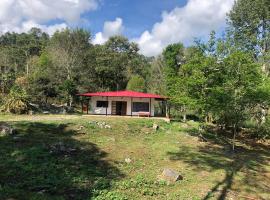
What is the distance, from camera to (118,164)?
15977mm

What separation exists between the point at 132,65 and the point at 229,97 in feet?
111

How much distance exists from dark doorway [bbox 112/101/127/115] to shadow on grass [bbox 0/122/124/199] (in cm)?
1539

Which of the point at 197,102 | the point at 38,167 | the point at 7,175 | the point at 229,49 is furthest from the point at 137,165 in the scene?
the point at 229,49

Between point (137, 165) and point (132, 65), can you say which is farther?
point (132, 65)

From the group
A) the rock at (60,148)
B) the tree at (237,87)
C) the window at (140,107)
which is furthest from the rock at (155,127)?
the rock at (60,148)

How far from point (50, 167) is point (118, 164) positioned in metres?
3.36

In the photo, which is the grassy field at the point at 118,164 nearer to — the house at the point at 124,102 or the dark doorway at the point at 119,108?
the house at the point at 124,102

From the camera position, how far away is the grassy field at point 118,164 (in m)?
12.3

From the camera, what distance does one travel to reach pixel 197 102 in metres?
23.0

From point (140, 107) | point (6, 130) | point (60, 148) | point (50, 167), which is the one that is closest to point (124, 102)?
point (140, 107)

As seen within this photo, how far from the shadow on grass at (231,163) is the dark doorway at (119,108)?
1086 centimetres

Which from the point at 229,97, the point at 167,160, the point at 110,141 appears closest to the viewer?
the point at 167,160

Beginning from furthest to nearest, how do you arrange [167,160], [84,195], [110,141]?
[110,141] < [167,160] < [84,195]

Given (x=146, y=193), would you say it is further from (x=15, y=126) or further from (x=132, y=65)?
(x=132, y=65)
